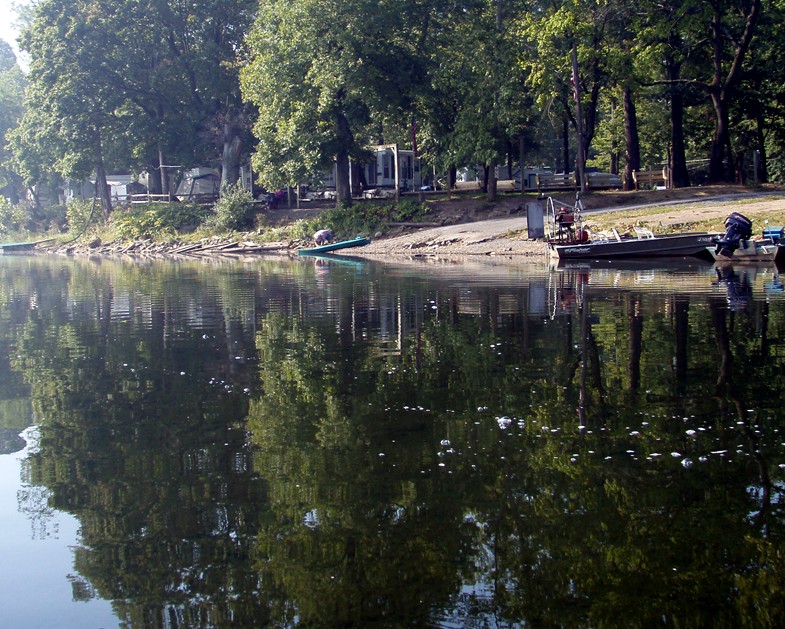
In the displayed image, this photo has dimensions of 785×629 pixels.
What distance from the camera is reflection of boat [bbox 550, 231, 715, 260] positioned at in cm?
3597

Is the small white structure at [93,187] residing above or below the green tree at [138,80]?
below

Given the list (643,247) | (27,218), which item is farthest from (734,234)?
(27,218)

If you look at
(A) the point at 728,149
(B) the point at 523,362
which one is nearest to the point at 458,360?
(B) the point at 523,362

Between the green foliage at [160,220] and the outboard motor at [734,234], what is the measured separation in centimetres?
3996

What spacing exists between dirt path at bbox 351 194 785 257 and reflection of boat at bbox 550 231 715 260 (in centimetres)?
404

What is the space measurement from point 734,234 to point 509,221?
662 inches

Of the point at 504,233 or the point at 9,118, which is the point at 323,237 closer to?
the point at 504,233

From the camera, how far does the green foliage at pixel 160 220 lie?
6594cm

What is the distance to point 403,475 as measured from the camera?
392 inches

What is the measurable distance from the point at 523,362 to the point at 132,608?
9729 mm


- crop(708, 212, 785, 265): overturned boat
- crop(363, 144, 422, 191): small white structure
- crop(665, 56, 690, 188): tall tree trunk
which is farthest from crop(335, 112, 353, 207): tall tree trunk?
crop(708, 212, 785, 265): overturned boat

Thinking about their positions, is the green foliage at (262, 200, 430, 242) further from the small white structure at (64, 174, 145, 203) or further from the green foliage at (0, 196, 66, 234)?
the green foliage at (0, 196, 66, 234)

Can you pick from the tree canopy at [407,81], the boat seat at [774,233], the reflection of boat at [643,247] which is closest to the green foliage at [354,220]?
the tree canopy at [407,81]

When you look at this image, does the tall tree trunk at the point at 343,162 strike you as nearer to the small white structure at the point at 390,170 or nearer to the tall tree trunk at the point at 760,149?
the small white structure at the point at 390,170
